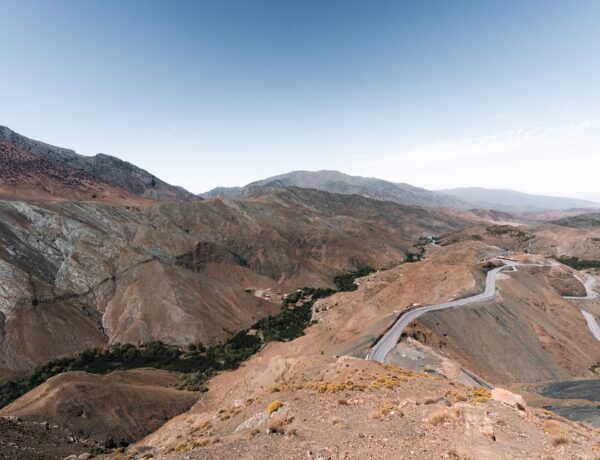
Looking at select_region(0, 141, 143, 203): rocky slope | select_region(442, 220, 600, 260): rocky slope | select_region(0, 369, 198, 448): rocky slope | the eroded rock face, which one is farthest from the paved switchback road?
select_region(0, 141, 143, 203): rocky slope

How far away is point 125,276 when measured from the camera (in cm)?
7125

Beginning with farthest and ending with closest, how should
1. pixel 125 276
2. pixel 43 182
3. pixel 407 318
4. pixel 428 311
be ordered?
1. pixel 43 182
2. pixel 125 276
3. pixel 428 311
4. pixel 407 318

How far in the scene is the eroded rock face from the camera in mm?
55250

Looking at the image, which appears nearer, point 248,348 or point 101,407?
point 101,407

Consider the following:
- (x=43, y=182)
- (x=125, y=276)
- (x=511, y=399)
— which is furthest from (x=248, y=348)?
(x=43, y=182)

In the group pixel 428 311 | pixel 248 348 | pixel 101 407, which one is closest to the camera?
pixel 101 407

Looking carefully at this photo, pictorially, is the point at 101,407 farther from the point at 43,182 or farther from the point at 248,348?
the point at 43,182

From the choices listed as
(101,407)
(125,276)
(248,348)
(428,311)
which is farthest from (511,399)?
(125,276)

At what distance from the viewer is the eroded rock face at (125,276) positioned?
55.2m

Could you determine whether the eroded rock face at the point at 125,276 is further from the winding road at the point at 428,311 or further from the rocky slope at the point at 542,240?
the rocky slope at the point at 542,240

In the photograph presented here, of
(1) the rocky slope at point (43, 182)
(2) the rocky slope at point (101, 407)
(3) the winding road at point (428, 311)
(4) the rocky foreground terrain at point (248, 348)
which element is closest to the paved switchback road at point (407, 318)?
(3) the winding road at point (428, 311)

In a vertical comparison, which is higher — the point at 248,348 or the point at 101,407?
the point at 101,407

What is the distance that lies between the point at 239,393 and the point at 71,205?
7099 cm

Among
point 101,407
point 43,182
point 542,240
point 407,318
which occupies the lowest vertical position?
point 101,407
